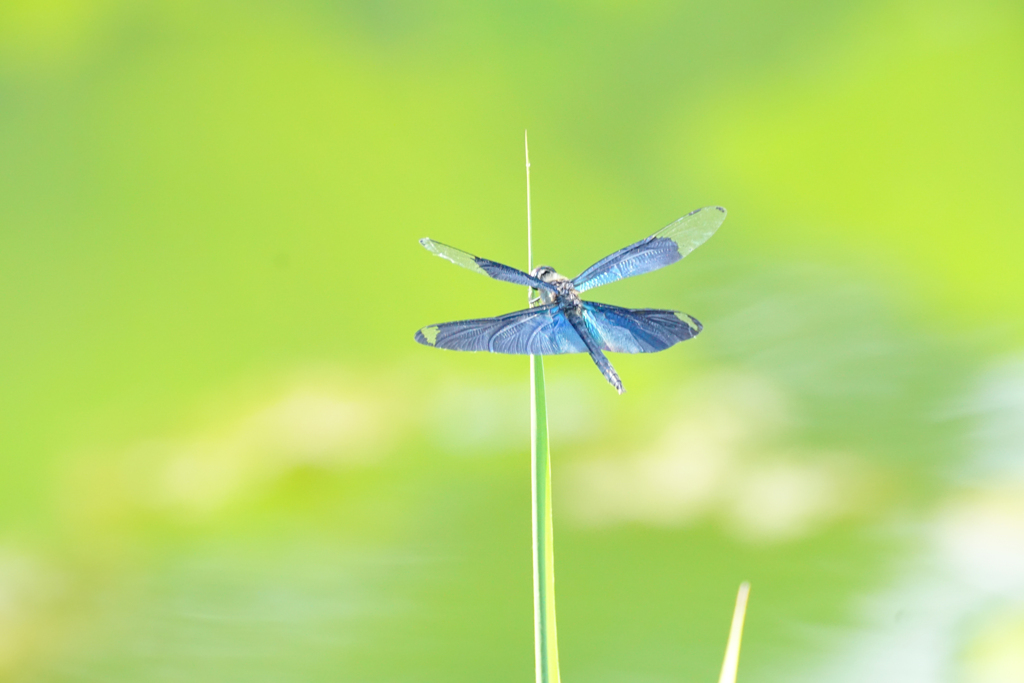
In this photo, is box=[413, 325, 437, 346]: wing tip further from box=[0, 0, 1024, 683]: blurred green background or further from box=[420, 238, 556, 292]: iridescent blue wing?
box=[0, 0, 1024, 683]: blurred green background

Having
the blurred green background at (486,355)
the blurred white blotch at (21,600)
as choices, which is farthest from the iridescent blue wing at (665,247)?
the blurred white blotch at (21,600)

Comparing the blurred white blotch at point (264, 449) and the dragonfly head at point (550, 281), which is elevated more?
the blurred white blotch at point (264, 449)

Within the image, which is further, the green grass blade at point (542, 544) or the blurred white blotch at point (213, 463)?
the blurred white blotch at point (213, 463)

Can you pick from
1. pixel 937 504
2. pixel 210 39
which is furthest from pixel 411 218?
pixel 937 504

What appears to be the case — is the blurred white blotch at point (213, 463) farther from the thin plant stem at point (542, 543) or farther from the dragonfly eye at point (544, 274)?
the thin plant stem at point (542, 543)

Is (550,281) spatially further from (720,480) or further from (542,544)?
(720,480)

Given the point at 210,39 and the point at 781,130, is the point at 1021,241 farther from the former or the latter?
the point at 210,39

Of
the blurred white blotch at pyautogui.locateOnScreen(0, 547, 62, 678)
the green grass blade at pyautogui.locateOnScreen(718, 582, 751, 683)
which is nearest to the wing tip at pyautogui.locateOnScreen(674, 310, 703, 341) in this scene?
the green grass blade at pyautogui.locateOnScreen(718, 582, 751, 683)
